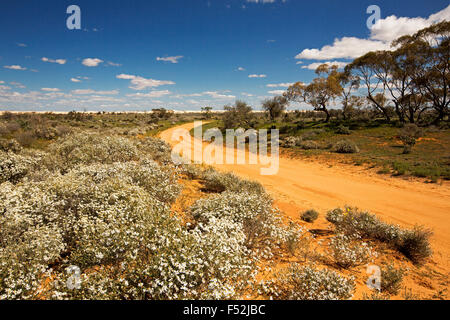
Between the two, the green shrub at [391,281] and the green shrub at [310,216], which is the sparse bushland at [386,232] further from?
the green shrub at [391,281]

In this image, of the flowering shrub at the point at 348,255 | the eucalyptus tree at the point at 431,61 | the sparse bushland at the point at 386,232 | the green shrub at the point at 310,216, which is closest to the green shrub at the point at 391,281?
the flowering shrub at the point at 348,255

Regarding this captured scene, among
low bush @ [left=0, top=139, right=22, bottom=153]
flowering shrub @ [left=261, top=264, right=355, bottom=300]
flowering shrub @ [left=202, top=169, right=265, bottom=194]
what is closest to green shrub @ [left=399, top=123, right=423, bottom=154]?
flowering shrub @ [left=202, top=169, right=265, bottom=194]

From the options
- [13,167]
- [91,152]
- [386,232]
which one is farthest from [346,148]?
[13,167]

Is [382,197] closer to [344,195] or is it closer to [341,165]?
[344,195]

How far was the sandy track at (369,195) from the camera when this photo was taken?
26.9 ft

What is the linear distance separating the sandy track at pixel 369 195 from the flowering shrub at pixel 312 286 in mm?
3836

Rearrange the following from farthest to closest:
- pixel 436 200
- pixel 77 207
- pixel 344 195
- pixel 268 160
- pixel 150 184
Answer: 1. pixel 268 160
2. pixel 344 195
3. pixel 436 200
4. pixel 150 184
5. pixel 77 207

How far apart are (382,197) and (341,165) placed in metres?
6.81

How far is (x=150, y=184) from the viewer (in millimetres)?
7594

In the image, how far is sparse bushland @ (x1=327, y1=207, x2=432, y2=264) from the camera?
20.2 ft

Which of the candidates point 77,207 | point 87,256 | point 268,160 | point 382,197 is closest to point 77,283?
point 87,256

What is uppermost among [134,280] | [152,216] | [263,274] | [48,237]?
[152,216]

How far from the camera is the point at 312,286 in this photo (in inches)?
157

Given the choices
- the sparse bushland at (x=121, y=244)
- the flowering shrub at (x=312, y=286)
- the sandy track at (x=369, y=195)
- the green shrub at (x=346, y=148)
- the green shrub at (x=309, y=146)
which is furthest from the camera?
the green shrub at (x=309, y=146)
